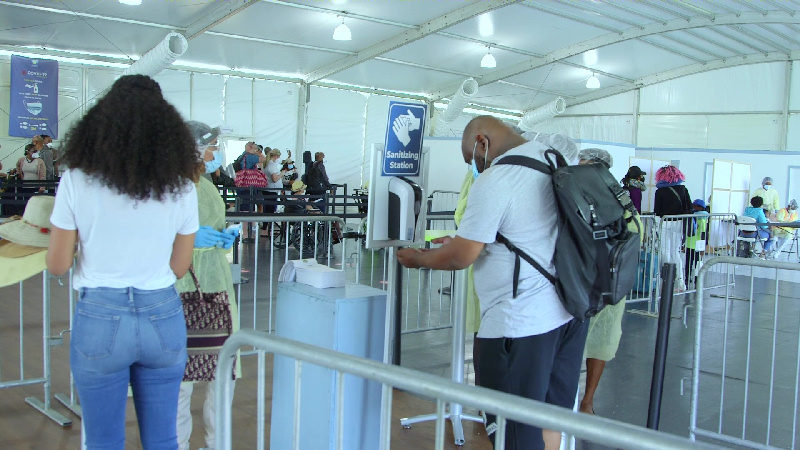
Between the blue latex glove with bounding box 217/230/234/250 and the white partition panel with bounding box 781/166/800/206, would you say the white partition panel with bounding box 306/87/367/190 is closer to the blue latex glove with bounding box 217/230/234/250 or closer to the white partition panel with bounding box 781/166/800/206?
the white partition panel with bounding box 781/166/800/206

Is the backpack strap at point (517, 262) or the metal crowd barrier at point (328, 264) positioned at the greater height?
the backpack strap at point (517, 262)

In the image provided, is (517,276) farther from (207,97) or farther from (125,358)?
(207,97)

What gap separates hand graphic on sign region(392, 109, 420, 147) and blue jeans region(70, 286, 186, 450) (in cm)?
137

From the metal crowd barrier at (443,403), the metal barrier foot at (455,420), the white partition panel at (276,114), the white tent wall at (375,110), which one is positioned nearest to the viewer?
the metal crowd barrier at (443,403)

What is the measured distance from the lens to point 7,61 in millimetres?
14875

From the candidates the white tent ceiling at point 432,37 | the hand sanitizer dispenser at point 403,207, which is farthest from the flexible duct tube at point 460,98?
the hand sanitizer dispenser at point 403,207

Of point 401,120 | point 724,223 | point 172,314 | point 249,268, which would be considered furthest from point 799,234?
point 172,314

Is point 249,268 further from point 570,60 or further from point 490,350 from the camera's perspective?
point 570,60

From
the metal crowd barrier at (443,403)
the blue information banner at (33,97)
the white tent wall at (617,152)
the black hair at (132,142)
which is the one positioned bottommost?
the metal crowd barrier at (443,403)

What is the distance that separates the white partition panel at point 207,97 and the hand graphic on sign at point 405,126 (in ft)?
51.0

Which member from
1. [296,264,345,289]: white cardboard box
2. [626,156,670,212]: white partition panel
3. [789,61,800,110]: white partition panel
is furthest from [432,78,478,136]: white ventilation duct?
[296,264,345,289]: white cardboard box

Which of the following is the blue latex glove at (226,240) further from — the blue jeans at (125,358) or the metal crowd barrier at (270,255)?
the metal crowd barrier at (270,255)

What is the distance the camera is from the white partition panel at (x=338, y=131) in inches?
802

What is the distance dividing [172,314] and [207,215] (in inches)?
35.2
